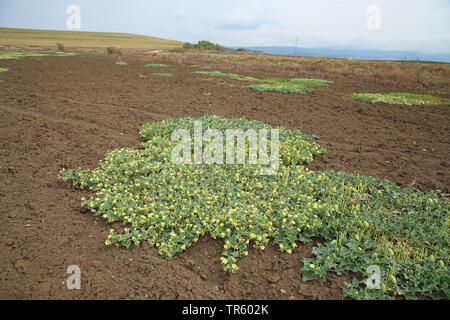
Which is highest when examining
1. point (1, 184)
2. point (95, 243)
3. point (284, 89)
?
point (284, 89)

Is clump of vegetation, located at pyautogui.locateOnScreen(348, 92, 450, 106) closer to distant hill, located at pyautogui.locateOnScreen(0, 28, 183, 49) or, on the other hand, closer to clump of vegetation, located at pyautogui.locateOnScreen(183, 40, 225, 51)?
distant hill, located at pyautogui.locateOnScreen(0, 28, 183, 49)

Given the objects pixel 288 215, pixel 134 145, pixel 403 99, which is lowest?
pixel 288 215

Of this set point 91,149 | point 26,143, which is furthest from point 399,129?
point 26,143

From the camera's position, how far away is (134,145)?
667 cm

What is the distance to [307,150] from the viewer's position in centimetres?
626

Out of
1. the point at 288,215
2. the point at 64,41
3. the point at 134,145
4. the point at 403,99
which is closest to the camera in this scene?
the point at 288,215

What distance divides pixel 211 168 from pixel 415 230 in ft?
11.2

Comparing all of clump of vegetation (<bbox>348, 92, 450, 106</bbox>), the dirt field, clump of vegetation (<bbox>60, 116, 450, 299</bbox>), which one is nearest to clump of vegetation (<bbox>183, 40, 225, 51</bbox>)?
the dirt field

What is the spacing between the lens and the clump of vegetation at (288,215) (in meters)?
3.18

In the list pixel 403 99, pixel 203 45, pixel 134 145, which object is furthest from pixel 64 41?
pixel 403 99

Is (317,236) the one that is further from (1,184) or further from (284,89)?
(284,89)

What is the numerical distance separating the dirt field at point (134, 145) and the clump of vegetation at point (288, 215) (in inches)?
7.5

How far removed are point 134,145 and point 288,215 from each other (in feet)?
14.6

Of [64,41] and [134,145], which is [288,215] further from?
[64,41]
